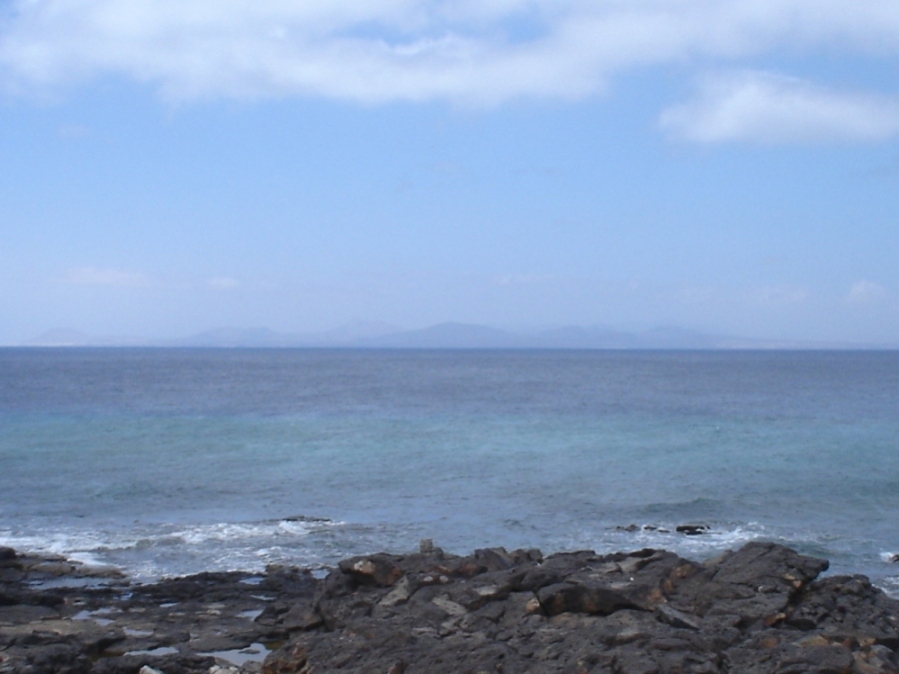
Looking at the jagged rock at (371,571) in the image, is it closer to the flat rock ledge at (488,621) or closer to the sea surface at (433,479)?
the flat rock ledge at (488,621)

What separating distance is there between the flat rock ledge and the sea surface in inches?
210

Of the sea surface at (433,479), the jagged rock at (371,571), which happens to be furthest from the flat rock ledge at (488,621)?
the sea surface at (433,479)

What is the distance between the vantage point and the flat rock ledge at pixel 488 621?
15742 millimetres

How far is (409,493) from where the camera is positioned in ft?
133

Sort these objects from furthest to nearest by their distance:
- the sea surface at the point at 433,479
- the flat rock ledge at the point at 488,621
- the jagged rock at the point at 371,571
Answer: the sea surface at the point at 433,479, the jagged rock at the point at 371,571, the flat rock ledge at the point at 488,621

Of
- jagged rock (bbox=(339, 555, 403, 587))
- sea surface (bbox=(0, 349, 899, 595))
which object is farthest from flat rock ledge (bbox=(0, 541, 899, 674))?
sea surface (bbox=(0, 349, 899, 595))

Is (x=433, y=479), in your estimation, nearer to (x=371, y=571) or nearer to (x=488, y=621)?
(x=371, y=571)

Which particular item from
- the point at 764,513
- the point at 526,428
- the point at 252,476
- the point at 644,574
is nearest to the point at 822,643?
the point at 644,574

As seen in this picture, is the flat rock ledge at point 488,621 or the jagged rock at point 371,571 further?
the jagged rock at point 371,571

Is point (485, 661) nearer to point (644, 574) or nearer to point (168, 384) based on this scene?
point (644, 574)

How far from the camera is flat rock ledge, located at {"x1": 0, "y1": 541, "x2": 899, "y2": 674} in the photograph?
1574cm

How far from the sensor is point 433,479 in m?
43.8

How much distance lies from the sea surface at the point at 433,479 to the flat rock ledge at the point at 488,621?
532 centimetres

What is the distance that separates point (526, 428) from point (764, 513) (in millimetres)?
30281
